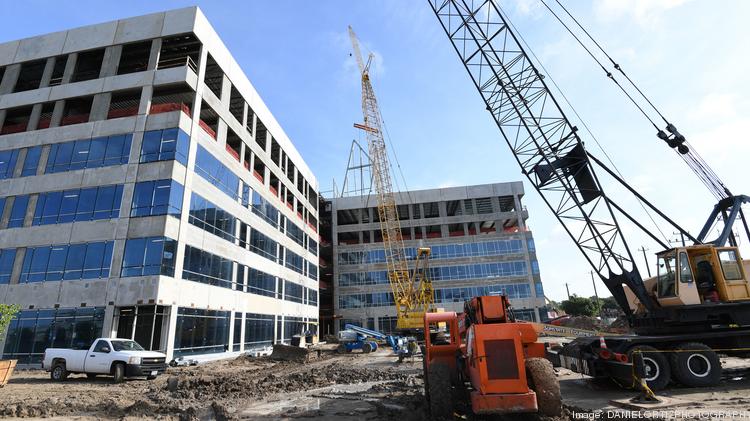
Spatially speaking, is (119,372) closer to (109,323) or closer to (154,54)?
(109,323)

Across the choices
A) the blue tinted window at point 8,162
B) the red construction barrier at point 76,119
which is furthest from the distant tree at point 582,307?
the blue tinted window at point 8,162

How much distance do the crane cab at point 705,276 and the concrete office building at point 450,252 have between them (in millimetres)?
42424

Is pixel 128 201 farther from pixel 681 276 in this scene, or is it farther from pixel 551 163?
pixel 681 276

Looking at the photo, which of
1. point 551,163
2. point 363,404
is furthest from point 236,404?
point 551,163

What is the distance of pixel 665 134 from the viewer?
54.5 feet

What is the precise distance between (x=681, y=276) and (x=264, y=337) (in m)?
31.3

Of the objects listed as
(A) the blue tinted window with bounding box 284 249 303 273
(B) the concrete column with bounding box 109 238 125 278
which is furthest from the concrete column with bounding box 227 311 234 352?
(A) the blue tinted window with bounding box 284 249 303 273

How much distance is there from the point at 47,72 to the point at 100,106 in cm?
607

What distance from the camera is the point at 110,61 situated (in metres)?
27.6

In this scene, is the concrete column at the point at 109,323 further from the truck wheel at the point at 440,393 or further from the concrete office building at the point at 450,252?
the concrete office building at the point at 450,252

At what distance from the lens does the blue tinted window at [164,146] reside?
2439 centimetres

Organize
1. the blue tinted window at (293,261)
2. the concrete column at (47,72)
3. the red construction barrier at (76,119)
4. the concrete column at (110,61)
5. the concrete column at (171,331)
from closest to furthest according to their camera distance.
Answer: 1. the concrete column at (171,331)
2. the red construction barrier at (76,119)
3. the concrete column at (110,61)
4. the concrete column at (47,72)
5. the blue tinted window at (293,261)

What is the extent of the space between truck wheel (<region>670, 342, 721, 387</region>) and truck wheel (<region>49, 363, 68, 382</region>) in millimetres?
23111

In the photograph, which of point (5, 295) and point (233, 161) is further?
point (233, 161)
